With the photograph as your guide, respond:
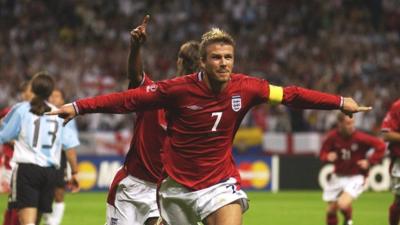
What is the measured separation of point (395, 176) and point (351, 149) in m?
1.57

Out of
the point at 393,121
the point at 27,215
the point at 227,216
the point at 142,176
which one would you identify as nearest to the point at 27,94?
the point at 27,215

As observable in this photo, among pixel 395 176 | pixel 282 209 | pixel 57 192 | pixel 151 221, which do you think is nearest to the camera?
pixel 151 221

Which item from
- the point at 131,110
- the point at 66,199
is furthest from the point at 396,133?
the point at 66,199

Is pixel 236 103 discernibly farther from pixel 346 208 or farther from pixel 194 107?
pixel 346 208

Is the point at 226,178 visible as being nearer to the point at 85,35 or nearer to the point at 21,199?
the point at 21,199

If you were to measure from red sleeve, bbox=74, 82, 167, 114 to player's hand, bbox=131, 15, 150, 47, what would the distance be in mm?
523

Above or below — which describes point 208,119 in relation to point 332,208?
above

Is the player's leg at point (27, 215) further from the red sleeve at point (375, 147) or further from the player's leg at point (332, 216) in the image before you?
the red sleeve at point (375, 147)

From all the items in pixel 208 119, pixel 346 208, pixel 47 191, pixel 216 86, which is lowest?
pixel 346 208

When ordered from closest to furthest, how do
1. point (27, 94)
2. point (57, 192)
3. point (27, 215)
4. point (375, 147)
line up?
point (27, 215), point (27, 94), point (57, 192), point (375, 147)

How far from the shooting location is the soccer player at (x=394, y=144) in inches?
436

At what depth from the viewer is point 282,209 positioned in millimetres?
16641

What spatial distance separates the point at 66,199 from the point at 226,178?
1220 cm

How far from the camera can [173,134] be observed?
7.04m
